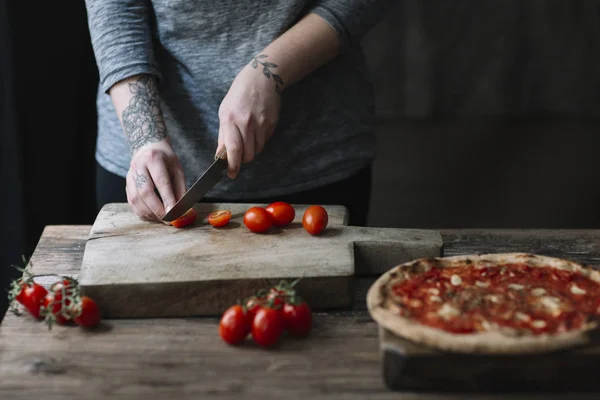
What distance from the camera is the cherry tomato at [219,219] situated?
1.73 meters

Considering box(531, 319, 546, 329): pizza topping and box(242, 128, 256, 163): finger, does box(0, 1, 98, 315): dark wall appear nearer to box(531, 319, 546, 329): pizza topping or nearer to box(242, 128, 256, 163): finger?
box(242, 128, 256, 163): finger

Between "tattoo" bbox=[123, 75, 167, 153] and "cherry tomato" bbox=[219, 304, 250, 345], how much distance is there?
0.63 meters

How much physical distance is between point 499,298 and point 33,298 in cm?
90

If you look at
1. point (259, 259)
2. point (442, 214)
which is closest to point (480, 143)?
point (442, 214)

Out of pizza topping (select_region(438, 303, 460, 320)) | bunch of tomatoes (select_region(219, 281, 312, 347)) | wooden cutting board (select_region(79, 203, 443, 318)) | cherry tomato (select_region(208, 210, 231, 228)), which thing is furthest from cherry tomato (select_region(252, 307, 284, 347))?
cherry tomato (select_region(208, 210, 231, 228))

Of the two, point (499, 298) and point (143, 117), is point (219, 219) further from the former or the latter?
point (499, 298)

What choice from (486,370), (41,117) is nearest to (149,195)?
(486,370)

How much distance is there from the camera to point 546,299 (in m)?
1.34

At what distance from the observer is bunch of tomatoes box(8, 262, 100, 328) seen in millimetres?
1412

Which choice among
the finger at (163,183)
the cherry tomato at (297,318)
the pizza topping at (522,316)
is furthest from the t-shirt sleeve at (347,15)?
the pizza topping at (522,316)

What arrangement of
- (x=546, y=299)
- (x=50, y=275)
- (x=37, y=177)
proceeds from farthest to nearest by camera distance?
(x=37, y=177) < (x=50, y=275) < (x=546, y=299)

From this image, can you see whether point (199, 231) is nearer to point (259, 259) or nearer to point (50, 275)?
point (259, 259)

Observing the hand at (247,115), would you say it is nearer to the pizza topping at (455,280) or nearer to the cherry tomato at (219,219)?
the cherry tomato at (219,219)

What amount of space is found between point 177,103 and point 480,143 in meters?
2.05
